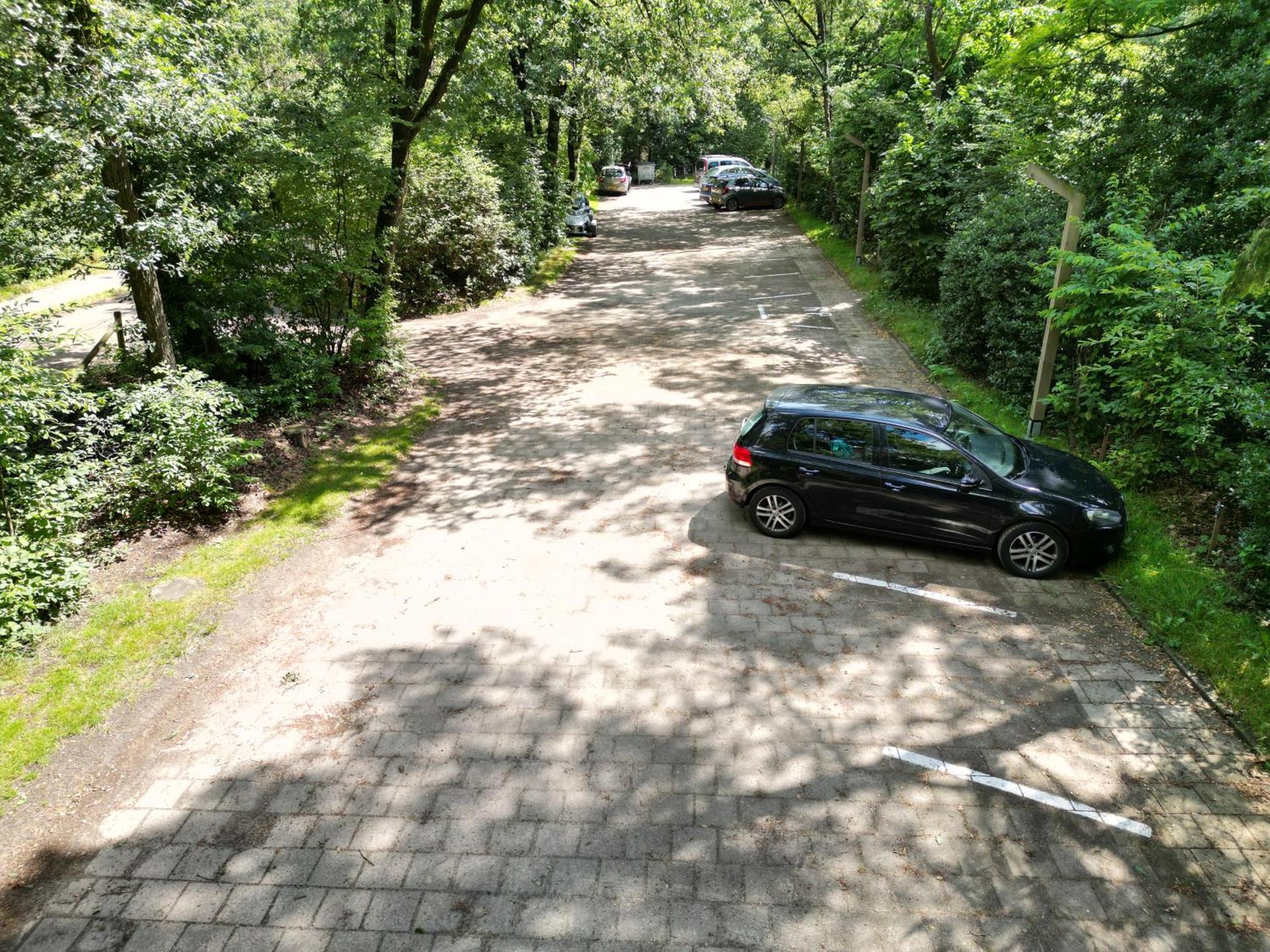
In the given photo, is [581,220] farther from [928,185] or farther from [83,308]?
[83,308]

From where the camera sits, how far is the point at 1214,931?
4312 mm

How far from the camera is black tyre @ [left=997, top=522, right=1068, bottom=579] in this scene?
24.5ft

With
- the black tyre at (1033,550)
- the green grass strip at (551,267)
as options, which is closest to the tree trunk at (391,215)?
the green grass strip at (551,267)

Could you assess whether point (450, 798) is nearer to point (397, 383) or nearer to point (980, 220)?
point (397, 383)

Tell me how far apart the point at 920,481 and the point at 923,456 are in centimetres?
27

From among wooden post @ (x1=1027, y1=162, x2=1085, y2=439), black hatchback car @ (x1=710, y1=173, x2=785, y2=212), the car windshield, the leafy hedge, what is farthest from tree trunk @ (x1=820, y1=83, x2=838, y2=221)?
the leafy hedge

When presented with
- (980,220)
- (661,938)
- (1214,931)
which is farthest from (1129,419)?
(661,938)

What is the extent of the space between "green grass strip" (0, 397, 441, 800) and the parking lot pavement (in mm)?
431

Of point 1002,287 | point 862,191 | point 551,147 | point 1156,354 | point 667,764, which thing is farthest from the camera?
point 551,147

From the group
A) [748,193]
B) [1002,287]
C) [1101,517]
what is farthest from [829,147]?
[1101,517]

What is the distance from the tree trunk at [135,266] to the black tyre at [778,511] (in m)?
7.42

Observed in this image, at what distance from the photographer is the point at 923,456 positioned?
7770 mm

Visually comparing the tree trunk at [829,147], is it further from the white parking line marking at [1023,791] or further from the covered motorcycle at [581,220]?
the white parking line marking at [1023,791]

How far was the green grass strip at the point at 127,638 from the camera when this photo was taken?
5773mm
